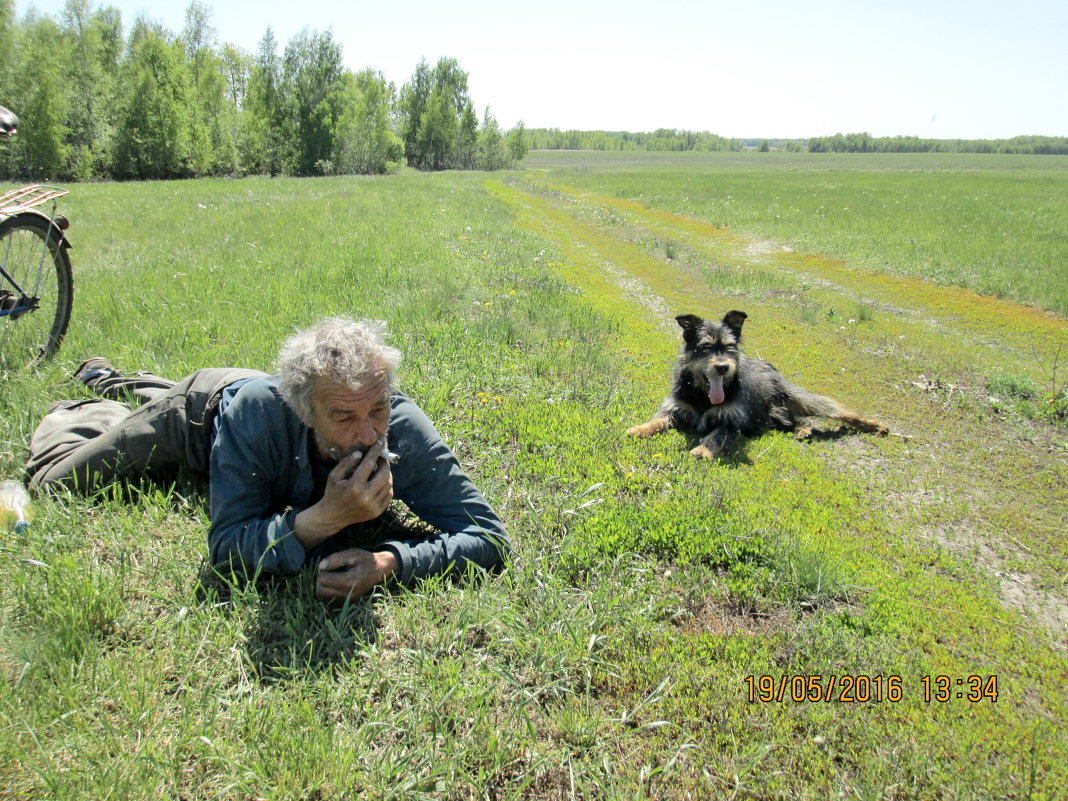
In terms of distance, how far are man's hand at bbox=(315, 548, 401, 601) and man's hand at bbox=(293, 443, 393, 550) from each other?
0.46 ft

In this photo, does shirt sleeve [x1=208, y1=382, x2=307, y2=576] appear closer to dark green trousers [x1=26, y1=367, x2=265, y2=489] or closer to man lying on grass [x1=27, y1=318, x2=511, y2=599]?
man lying on grass [x1=27, y1=318, x2=511, y2=599]

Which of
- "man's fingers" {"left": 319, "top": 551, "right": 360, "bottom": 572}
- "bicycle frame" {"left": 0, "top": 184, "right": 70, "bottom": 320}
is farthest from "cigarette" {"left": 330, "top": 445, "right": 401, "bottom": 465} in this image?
"bicycle frame" {"left": 0, "top": 184, "right": 70, "bottom": 320}

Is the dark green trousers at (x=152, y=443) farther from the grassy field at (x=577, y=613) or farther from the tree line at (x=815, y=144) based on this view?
the tree line at (x=815, y=144)

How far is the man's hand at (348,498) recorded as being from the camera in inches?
100

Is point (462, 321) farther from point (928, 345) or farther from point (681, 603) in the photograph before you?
point (928, 345)

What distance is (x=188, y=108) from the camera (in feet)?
168

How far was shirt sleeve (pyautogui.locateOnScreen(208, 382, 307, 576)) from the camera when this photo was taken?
267 centimetres

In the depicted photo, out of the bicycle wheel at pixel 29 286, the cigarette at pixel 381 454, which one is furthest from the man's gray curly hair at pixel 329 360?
the bicycle wheel at pixel 29 286

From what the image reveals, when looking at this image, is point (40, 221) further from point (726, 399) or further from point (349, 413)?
point (726, 399)

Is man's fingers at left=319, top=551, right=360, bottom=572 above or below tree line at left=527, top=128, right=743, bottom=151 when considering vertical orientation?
below

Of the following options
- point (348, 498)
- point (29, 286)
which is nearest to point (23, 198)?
point (29, 286)

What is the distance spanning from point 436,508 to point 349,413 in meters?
0.78

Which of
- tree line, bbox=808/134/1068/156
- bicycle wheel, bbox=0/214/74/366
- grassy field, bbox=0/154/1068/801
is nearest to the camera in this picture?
grassy field, bbox=0/154/1068/801

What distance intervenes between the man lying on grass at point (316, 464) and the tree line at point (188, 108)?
2026 inches
